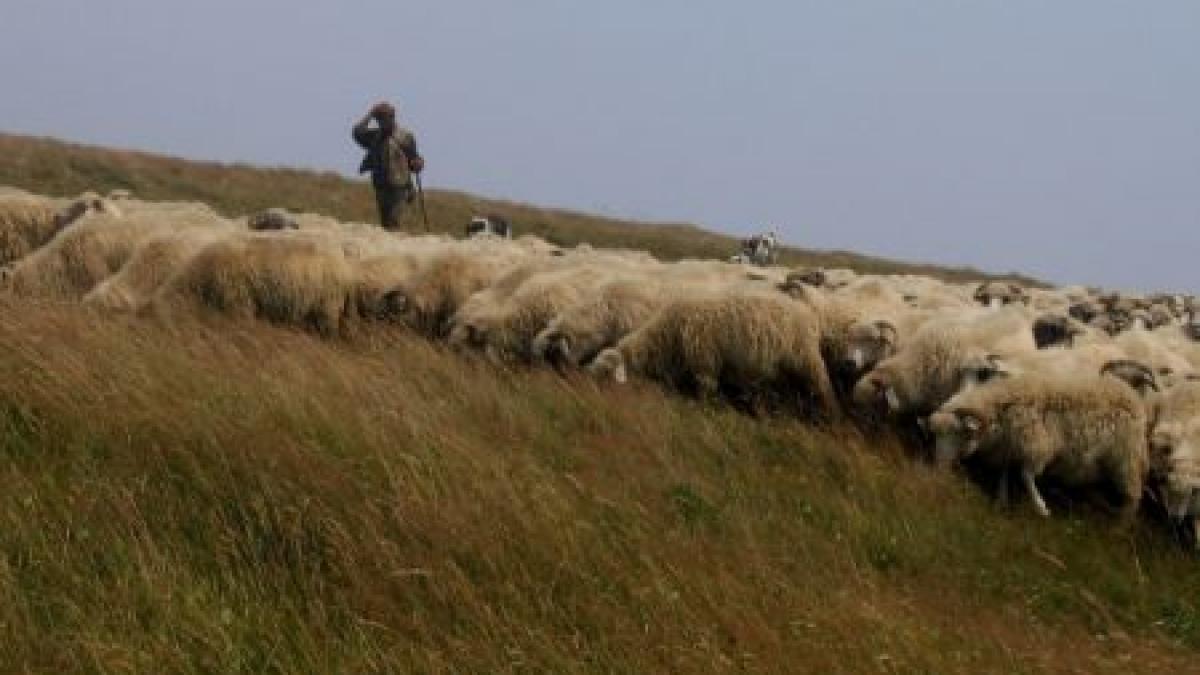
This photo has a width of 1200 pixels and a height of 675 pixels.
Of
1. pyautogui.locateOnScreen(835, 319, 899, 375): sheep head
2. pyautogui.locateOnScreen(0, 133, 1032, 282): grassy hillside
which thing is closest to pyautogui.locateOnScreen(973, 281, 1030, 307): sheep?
pyautogui.locateOnScreen(835, 319, 899, 375): sheep head

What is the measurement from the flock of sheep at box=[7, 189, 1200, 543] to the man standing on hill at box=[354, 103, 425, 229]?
7.19 m

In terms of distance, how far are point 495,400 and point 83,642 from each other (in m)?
3.82

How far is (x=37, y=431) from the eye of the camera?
237 inches

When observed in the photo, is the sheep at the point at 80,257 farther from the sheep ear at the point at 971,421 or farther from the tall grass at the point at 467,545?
the sheep ear at the point at 971,421

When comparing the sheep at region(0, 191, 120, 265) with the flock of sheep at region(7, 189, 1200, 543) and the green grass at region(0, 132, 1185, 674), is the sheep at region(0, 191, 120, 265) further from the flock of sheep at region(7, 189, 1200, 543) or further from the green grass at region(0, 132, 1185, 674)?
the green grass at region(0, 132, 1185, 674)

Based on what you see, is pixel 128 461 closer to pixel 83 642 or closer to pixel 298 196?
pixel 83 642

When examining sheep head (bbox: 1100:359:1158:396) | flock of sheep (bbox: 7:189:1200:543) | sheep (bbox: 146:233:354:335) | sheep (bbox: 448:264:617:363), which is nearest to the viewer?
flock of sheep (bbox: 7:189:1200:543)

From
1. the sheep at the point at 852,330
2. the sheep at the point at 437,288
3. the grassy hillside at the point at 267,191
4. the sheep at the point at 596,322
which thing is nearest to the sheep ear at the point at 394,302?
the sheep at the point at 437,288

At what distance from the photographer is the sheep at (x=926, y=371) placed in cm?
989

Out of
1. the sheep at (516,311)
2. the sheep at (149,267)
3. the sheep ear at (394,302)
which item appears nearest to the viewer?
the sheep at (516,311)

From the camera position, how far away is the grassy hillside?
31.4 meters

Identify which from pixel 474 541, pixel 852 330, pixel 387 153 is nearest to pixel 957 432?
pixel 852 330

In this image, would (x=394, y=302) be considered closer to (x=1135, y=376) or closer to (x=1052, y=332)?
(x=1052, y=332)

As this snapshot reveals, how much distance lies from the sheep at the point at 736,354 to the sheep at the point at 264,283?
2.80 m
